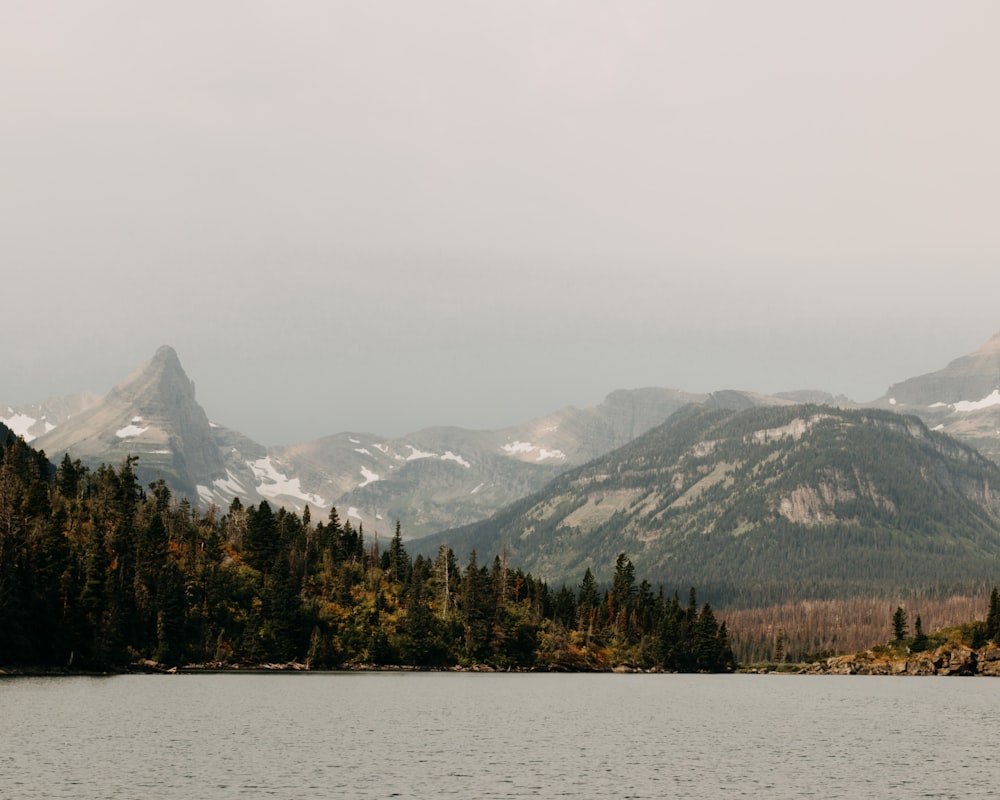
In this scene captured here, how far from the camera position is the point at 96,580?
7461 inches

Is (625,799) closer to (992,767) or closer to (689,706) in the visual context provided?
(992,767)

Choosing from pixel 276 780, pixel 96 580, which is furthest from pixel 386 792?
pixel 96 580

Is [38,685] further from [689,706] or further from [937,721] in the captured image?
[937,721]

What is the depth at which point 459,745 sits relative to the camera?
3858 inches

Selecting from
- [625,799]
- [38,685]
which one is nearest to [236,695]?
[38,685]

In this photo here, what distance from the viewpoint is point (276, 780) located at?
247 feet

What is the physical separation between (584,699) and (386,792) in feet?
324

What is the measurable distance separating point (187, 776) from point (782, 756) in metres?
51.1

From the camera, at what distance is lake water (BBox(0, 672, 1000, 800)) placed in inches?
2908

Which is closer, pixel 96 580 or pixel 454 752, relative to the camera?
pixel 454 752

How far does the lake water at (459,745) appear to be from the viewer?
242ft

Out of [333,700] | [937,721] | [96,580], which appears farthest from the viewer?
[96,580]

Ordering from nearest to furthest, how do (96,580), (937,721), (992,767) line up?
(992,767) → (937,721) → (96,580)

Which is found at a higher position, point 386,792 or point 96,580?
point 96,580
